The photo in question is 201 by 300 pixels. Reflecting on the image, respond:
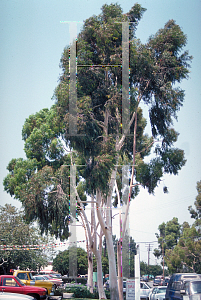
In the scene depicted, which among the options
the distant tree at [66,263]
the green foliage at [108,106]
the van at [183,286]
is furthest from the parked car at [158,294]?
the distant tree at [66,263]

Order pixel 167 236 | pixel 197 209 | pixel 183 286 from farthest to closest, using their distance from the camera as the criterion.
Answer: pixel 167 236 → pixel 197 209 → pixel 183 286

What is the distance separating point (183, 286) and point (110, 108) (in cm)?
1104

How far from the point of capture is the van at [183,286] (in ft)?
35.5

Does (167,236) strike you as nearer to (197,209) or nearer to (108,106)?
(197,209)

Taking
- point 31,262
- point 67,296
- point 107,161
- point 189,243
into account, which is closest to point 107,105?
point 107,161

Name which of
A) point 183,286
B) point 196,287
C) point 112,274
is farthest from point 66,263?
point 196,287

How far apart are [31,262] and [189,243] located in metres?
17.3

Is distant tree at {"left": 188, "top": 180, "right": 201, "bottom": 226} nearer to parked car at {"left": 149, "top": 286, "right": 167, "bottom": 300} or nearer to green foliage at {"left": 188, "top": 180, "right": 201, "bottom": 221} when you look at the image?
green foliage at {"left": 188, "top": 180, "right": 201, "bottom": 221}

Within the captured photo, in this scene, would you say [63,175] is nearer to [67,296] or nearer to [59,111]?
[59,111]

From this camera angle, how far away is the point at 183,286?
1137 centimetres

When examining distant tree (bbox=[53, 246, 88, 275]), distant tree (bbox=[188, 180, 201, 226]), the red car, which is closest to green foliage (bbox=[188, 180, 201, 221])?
distant tree (bbox=[188, 180, 201, 226])

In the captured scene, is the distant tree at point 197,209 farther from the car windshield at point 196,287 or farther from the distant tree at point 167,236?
the car windshield at point 196,287

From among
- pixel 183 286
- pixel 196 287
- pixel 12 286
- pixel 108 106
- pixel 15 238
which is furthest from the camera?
pixel 15 238

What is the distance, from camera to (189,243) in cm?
3925
